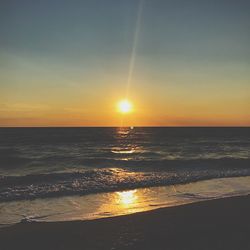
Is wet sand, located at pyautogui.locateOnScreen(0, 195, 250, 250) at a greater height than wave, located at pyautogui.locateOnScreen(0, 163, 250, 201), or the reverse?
wet sand, located at pyautogui.locateOnScreen(0, 195, 250, 250)

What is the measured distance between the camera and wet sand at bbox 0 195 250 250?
6.90 meters

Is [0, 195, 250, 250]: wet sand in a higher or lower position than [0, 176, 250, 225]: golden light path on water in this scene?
higher

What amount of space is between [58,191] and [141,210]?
5.00 m

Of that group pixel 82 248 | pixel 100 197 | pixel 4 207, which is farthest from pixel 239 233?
pixel 4 207

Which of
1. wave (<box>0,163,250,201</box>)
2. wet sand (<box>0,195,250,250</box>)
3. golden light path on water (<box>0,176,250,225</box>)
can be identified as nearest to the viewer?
wet sand (<box>0,195,250,250</box>)

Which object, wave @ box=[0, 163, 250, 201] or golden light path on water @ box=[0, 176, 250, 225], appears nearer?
golden light path on water @ box=[0, 176, 250, 225]

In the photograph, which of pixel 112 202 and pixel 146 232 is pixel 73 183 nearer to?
pixel 112 202

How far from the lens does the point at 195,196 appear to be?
12.9 m

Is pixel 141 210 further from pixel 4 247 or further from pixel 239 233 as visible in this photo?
pixel 4 247

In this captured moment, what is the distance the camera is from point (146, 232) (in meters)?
7.75

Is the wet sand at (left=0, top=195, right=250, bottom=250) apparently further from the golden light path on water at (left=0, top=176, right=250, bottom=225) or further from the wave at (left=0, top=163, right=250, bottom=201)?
the wave at (left=0, top=163, right=250, bottom=201)

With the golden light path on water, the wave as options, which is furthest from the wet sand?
the wave

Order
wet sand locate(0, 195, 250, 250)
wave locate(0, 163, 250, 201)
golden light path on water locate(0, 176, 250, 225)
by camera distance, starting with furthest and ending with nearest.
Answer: wave locate(0, 163, 250, 201) < golden light path on water locate(0, 176, 250, 225) < wet sand locate(0, 195, 250, 250)

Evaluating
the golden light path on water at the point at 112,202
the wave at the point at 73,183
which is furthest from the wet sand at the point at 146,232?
the wave at the point at 73,183
